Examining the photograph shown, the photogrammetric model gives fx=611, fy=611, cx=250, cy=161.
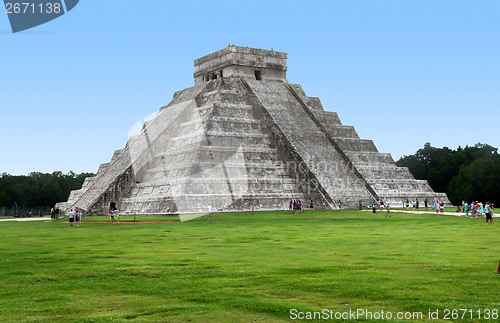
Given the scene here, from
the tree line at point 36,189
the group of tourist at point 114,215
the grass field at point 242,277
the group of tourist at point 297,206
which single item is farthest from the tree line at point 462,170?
the tree line at point 36,189

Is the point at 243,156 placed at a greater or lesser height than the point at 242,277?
greater

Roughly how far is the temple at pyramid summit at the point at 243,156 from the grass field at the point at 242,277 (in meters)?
15.1

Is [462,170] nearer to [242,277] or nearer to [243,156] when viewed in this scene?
[243,156]

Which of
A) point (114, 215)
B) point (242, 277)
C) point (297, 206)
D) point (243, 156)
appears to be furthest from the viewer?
point (243, 156)

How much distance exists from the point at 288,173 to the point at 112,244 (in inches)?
785

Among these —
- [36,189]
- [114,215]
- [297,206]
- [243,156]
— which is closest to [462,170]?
[243,156]

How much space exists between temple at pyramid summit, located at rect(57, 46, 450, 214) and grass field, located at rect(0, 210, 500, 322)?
1509 cm

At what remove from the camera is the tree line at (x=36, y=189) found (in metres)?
63.5

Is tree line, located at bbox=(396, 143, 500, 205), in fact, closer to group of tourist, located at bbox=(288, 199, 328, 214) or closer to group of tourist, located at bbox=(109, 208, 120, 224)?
group of tourist, located at bbox=(288, 199, 328, 214)

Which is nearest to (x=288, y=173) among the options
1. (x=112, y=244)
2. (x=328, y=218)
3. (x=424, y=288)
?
(x=328, y=218)

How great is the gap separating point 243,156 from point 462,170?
2503 cm

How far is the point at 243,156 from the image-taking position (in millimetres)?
34062

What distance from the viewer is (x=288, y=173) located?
1364 inches

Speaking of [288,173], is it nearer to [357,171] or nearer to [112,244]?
[357,171]
